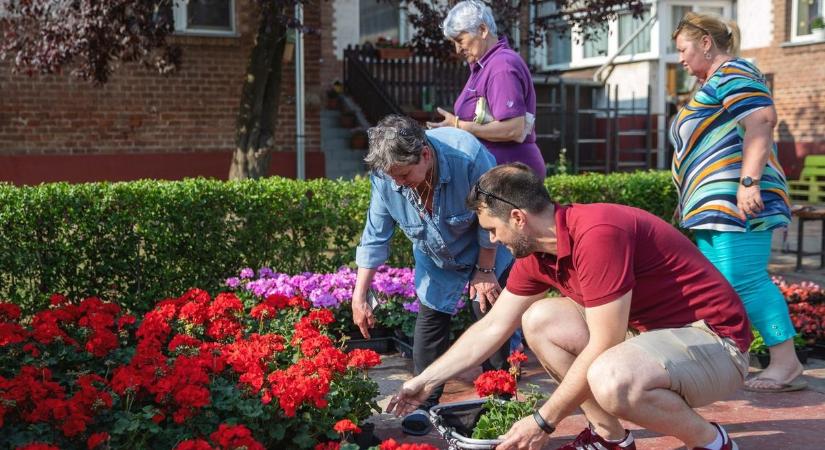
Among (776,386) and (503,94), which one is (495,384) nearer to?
(503,94)

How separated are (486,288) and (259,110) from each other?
7.74m

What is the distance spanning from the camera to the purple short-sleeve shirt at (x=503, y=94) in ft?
14.6

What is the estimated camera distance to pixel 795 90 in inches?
683

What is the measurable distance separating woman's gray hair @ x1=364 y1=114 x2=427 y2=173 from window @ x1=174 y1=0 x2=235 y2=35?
10104mm

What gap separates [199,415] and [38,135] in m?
10.1

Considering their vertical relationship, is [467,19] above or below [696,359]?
above

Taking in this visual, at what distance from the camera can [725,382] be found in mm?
3309

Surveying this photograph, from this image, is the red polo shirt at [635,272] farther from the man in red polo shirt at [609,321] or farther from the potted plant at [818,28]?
the potted plant at [818,28]

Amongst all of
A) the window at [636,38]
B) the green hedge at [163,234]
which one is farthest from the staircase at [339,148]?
the window at [636,38]

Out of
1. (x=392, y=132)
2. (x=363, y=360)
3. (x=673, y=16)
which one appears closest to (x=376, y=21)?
(x=673, y=16)

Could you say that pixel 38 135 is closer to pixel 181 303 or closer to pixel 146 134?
pixel 146 134

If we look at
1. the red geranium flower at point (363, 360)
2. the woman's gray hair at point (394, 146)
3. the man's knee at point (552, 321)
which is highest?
the woman's gray hair at point (394, 146)

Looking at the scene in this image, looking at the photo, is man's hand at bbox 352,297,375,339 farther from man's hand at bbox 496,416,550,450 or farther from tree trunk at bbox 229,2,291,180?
tree trunk at bbox 229,2,291,180

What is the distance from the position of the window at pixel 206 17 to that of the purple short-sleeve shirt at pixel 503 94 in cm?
926
